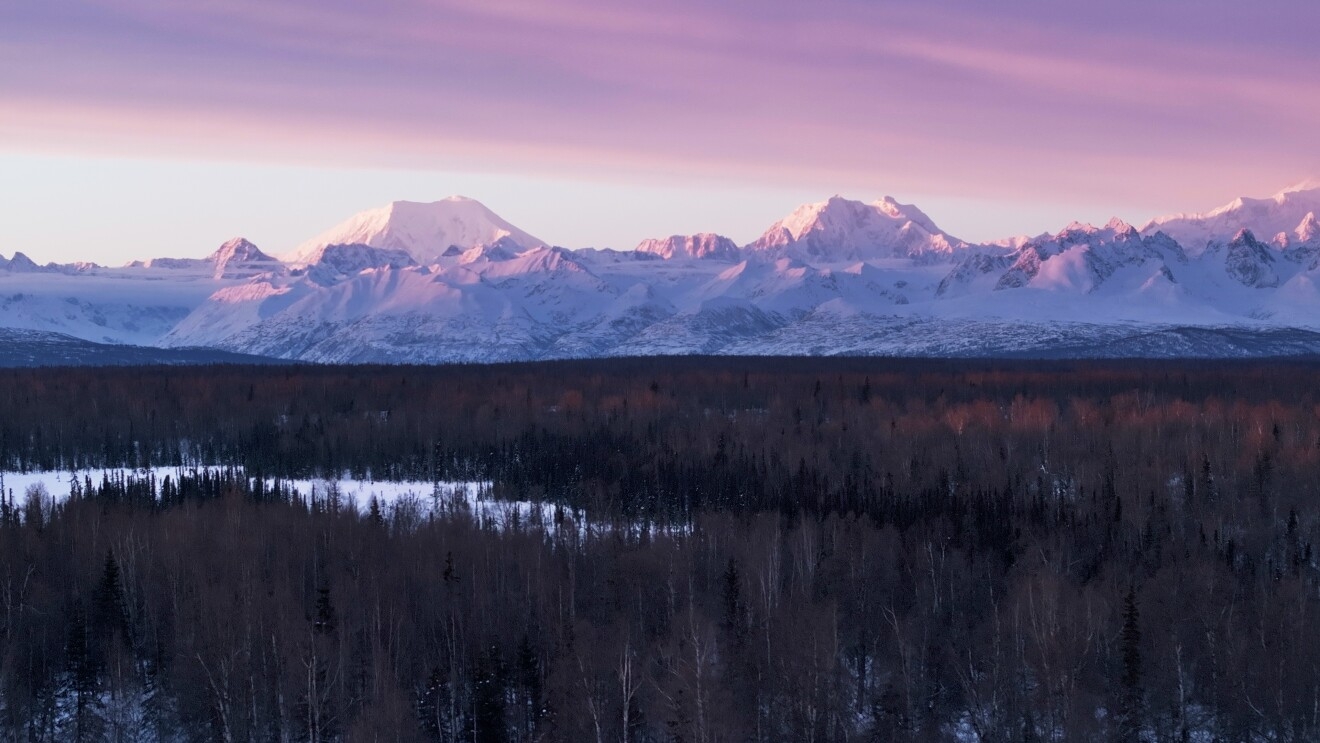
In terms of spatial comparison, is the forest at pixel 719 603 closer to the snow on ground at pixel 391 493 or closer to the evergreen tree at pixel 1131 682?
the evergreen tree at pixel 1131 682

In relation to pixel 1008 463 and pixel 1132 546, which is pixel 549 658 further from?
pixel 1008 463

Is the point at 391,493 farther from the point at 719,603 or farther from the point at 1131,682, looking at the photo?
the point at 1131,682

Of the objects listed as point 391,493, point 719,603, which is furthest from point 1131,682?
point 391,493

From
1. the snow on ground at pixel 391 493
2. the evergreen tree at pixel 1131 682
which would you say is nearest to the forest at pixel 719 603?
the evergreen tree at pixel 1131 682

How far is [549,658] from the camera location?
202ft

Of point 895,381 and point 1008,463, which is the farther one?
point 895,381

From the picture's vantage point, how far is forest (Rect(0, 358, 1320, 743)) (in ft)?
177

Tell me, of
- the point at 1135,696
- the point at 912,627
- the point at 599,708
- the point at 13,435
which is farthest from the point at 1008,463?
the point at 13,435

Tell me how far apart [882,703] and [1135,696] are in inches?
377

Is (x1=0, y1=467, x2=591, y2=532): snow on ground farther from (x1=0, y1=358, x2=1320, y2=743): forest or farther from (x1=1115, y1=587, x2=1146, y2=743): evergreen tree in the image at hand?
(x1=1115, y1=587, x2=1146, y2=743): evergreen tree

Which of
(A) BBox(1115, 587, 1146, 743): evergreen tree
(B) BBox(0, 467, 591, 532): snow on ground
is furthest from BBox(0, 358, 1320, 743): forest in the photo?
(B) BBox(0, 467, 591, 532): snow on ground

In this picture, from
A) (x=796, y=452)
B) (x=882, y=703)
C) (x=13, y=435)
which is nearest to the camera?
(x=882, y=703)

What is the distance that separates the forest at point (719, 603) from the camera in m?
53.9

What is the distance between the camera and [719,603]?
68250mm
